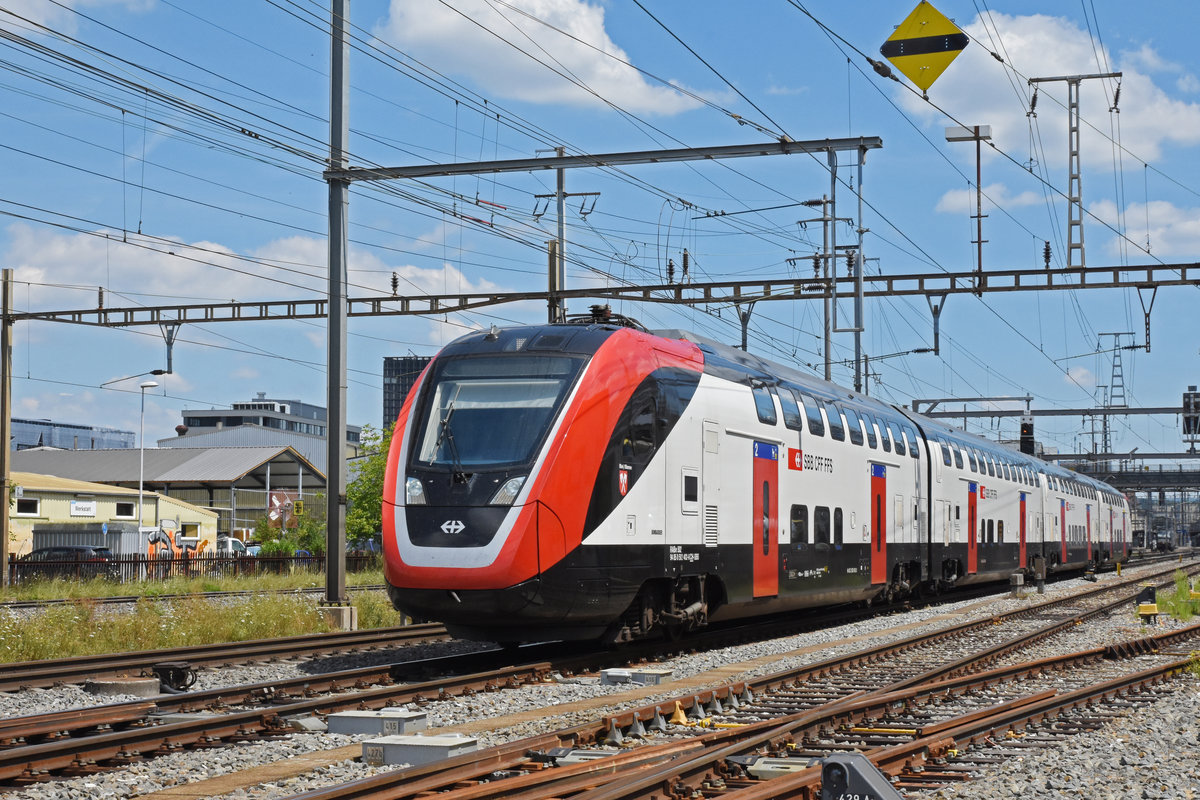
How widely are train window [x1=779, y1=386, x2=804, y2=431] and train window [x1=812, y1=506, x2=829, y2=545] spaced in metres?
1.46

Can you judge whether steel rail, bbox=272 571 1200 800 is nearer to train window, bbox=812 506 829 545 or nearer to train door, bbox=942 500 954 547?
train window, bbox=812 506 829 545

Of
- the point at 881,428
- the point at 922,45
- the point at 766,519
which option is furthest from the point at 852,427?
the point at 922,45

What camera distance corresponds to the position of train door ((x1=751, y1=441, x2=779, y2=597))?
726 inches

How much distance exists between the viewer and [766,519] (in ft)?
61.6

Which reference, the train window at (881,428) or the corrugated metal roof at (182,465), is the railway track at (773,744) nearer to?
the train window at (881,428)

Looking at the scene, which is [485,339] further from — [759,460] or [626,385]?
[759,460]

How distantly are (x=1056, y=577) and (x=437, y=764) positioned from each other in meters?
44.2

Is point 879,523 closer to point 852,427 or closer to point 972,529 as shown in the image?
point 852,427

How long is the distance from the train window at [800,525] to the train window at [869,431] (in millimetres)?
3745

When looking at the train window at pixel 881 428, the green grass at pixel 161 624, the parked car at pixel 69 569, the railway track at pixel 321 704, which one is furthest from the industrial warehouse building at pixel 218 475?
the railway track at pixel 321 704

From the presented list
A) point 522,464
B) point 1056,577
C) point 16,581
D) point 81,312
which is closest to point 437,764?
point 522,464

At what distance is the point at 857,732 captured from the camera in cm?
1052

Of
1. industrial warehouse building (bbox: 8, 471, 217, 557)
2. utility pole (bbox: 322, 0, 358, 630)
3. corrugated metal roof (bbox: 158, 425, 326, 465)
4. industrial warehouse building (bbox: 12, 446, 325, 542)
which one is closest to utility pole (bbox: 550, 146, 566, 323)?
utility pole (bbox: 322, 0, 358, 630)

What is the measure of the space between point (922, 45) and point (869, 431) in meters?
7.58
